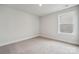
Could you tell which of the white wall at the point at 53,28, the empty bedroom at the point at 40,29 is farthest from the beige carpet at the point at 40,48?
the white wall at the point at 53,28

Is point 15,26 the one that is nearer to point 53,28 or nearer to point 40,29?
point 40,29

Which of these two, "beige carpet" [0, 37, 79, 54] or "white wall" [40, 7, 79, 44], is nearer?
"beige carpet" [0, 37, 79, 54]

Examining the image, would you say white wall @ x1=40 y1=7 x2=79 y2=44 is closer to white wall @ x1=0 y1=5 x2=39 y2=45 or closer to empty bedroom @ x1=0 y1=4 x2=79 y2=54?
empty bedroom @ x1=0 y1=4 x2=79 y2=54

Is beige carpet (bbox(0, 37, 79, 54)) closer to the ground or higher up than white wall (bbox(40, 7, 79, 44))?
closer to the ground

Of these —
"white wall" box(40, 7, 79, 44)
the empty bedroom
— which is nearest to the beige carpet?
the empty bedroom

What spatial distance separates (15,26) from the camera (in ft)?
6.70

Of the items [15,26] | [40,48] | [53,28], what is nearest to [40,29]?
[53,28]

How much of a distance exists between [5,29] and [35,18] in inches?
37.4

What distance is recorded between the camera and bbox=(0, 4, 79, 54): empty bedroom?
6.10 ft

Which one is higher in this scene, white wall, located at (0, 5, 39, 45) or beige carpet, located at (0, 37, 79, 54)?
white wall, located at (0, 5, 39, 45)

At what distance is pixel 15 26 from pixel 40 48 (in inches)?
39.7

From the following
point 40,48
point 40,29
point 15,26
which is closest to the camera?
point 40,29

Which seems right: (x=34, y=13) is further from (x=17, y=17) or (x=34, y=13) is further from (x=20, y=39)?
(x=20, y=39)

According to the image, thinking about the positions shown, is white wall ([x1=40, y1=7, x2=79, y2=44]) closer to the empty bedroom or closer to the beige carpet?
the empty bedroom
